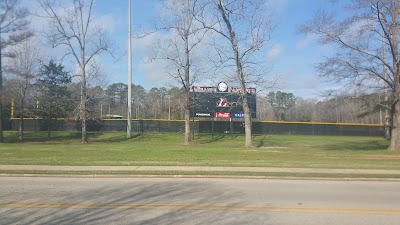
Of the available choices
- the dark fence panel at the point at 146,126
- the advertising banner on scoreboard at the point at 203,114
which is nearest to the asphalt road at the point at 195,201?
the advertising banner on scoreboard at the point at 203,114

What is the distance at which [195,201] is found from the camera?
8.16m

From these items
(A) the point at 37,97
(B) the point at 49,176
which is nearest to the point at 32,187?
(B) the point at 49,176

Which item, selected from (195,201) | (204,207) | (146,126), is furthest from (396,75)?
(146,126)

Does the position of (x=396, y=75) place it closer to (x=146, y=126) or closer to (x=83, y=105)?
(x=83, y=105)

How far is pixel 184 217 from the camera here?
6656 millimetres

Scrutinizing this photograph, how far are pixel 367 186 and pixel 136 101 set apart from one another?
381 feet

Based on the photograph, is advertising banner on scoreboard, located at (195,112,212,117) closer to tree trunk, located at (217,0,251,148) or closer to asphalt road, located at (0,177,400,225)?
tree trunk, located at (217,0,251,148)

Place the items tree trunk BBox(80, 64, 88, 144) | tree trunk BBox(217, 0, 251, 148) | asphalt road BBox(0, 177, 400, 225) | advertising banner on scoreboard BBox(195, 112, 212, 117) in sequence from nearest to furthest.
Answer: asphalt road BBox(0, 177, 400, 225) → tree trunk BBox(217, 0, 251, 148) → tree trunk BBox(80, 64, 88, 144) → advertising banner on scoreboard BBox(195, 112, 212, 117)

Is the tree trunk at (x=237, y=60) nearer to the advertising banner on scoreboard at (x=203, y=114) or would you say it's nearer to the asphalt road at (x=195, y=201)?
the advertising banner on scoreboard at (x=203, y=114)

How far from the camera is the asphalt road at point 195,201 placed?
21.6 ft

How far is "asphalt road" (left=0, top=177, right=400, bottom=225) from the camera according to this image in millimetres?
6598

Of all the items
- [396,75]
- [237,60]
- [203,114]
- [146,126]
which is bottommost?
[146,126]

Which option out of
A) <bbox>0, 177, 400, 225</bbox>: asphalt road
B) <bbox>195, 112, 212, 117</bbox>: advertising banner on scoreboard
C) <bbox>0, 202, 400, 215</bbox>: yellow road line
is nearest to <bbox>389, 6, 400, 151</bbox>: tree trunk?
<bbox>0, 177, 400, 225</bbox>: asphalt road

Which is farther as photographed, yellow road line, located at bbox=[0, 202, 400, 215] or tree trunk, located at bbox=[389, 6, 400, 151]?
tree trunk, located at bbox=[389, 6, 400, 151]
